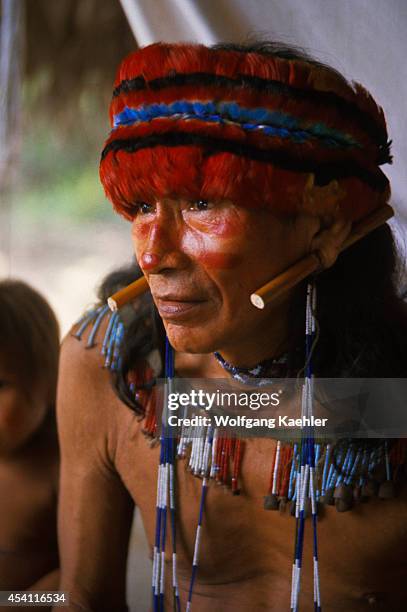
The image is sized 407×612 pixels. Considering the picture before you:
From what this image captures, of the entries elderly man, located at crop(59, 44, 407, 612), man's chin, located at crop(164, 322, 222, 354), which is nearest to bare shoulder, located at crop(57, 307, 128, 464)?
elderly man, located at crop(59, 44, 407, 612)

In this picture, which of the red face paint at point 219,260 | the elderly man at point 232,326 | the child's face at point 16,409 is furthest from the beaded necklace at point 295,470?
the child's face at point 16,409

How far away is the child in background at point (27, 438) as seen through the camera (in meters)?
0.94

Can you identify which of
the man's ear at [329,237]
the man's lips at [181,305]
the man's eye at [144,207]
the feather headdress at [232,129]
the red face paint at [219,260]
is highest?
the feather headdress at [232,129]

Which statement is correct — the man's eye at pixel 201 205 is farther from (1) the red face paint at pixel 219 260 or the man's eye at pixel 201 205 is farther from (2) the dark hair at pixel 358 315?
(2) the dark hair at pixel 358 315

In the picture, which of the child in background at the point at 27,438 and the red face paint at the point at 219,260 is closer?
the red face paint at the point at 219,260

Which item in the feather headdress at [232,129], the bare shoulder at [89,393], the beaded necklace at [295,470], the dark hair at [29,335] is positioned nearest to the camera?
the feather headdress at [232,129]

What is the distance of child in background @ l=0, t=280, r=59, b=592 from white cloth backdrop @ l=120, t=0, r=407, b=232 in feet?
1.34

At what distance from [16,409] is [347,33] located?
22.8 inches

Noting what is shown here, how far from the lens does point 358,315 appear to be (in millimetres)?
712

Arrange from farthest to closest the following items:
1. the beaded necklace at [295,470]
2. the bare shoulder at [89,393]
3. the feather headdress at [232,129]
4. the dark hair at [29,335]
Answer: the dark hair at [29,335]
the bare shoulder at [89,393]
the beaded necklace at [295,470]
the feather headdress at [232,129]

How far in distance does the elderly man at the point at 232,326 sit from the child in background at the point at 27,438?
84 mm

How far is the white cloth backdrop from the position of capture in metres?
0.75

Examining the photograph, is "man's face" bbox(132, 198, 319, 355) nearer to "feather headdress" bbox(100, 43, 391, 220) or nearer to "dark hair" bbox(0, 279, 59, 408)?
"feather headdress" bbox(100, 43, 391, 220)

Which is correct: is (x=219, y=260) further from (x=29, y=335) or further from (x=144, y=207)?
(x=29, y=335)
